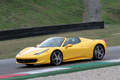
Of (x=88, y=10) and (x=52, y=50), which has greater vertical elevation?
(x=88, y=10)

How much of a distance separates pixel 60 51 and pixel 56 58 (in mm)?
329

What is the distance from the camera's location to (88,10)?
32.4 meters

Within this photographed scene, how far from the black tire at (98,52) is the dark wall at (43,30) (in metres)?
11.6

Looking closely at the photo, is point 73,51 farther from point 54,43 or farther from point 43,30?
point 43,30

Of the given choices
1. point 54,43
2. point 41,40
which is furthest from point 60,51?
point 41,40

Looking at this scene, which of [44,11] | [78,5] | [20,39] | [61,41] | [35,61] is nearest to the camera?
[35,61]

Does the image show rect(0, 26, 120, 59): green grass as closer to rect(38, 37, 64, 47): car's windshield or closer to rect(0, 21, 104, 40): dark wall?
rect(0, 21, 104, 40): dark wall

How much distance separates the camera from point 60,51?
10750 millimetres

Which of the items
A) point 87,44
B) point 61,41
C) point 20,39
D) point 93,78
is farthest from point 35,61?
point 20,39

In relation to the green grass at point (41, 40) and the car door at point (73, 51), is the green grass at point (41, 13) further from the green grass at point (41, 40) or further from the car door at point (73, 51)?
the car door at point (73, 51)

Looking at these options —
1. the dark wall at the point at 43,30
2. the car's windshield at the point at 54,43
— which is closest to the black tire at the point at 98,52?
the car's windshield at the point at 54,43

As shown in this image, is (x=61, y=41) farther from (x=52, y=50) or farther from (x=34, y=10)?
(x=34, y=10)

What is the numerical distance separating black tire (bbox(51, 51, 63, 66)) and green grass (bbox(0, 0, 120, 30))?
19.6 m

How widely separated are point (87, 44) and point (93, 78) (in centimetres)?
430
